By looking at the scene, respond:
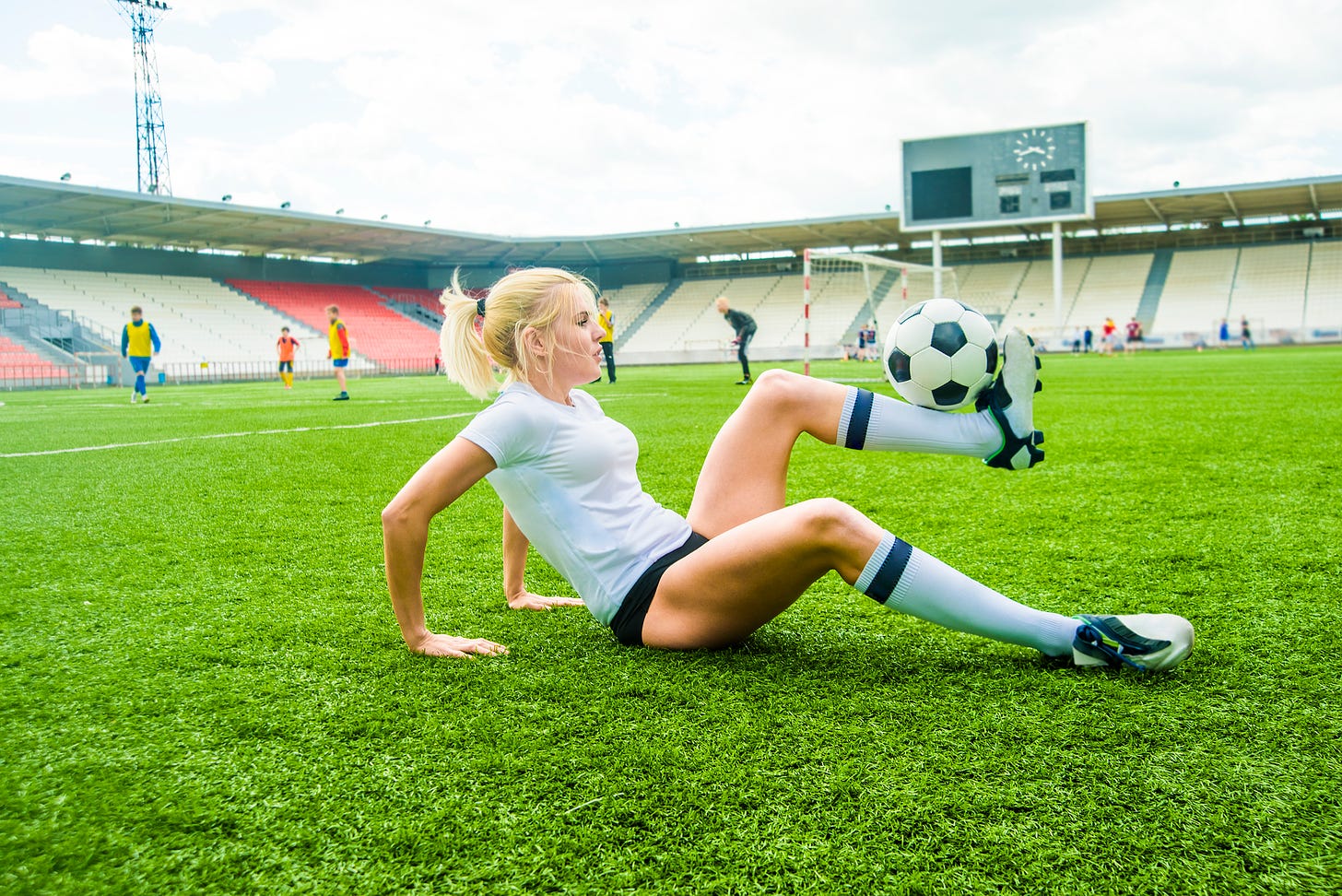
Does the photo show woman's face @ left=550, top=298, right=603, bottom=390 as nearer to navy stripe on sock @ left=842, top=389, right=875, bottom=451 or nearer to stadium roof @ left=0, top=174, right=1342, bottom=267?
navy stripe on sock @ left=842, top=389, right=875, bottom=451

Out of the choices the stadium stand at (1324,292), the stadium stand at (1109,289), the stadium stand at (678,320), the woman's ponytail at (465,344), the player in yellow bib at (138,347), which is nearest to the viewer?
the woman's ponytail at (465,344)

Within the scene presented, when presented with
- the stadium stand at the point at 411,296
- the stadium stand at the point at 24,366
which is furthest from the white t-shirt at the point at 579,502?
the stadium stand at the point at 411,296

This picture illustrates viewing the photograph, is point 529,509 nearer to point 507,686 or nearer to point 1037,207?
point 507,686

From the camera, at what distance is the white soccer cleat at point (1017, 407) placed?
7.60 ft

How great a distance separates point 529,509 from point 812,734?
863 mm

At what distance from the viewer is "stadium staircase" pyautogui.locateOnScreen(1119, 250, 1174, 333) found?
33688 millimetres

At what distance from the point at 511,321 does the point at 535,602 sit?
92 centimetres

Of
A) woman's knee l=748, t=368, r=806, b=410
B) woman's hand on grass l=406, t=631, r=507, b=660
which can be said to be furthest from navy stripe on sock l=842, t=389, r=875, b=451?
woman's hand on grass l=406, t=631, r=507, b=660

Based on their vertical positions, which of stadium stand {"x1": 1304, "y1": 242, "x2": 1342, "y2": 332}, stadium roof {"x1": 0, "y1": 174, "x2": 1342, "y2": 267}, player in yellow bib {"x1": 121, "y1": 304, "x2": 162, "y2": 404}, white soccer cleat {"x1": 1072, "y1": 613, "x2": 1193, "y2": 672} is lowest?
white soccer cleat {"x1": 1072, "y1": 613, "x2": 1193, "y2": 672}

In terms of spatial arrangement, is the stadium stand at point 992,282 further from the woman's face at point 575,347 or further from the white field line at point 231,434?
the woman's face at point 575,347

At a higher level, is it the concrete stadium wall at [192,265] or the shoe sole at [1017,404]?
the concrete stadium wall at [192,265]

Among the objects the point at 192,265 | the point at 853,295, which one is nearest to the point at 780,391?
the point at 853,295

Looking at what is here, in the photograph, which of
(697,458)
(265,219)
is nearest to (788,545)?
(697,458)

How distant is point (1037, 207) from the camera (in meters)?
28.2
